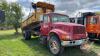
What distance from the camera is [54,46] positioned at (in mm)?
10250

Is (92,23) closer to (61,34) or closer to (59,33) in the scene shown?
(59,33)

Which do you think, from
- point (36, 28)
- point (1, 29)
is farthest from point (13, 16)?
point (36, 28)

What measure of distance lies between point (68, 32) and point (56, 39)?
854 mm

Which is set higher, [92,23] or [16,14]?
[16,14]

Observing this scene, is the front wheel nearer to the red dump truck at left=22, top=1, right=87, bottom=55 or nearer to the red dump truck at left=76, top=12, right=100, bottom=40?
the red dump truck at left=22, top=1, right=87, bottom=55

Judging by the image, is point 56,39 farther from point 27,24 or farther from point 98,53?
point 27,24

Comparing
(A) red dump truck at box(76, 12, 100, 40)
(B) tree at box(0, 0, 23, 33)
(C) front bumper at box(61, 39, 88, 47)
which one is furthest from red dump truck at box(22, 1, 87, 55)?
(B) tree at box(0, 0, 23, 33)

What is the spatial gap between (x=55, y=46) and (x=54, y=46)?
9 cm

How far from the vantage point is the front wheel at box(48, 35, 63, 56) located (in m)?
9.83

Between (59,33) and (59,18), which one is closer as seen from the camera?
(59,33)

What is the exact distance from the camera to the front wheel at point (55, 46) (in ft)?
32.3

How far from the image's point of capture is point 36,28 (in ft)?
46.3

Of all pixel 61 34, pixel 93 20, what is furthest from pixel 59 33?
pixel 93 20

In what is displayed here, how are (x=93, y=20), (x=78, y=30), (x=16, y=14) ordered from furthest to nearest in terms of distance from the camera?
1. (x=16, y=14)
2. (x=93, y=20)
3. (x=78, y=30)
